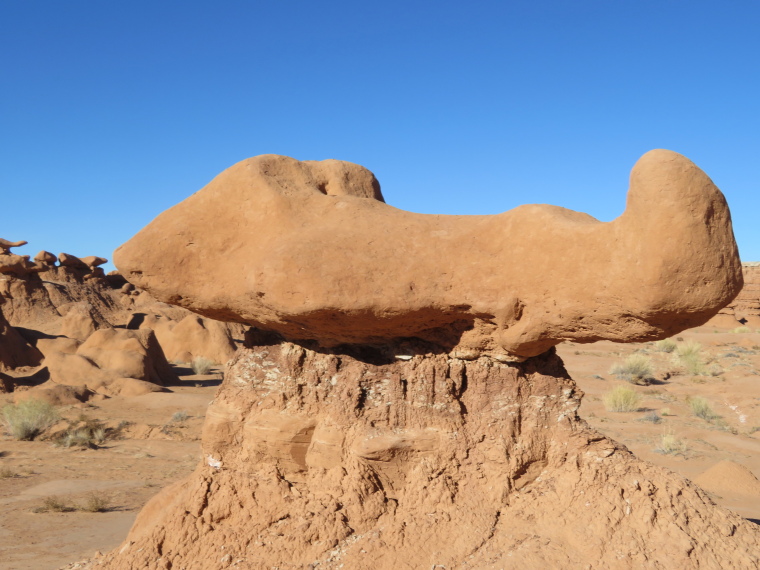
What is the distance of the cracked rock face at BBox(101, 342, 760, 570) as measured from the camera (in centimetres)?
369

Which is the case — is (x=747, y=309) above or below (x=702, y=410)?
above

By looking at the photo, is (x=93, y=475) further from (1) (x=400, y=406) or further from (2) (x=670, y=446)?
(2) (x=670, y=446)

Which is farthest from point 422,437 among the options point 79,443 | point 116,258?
point 79,443

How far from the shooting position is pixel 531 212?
3621 millimetres

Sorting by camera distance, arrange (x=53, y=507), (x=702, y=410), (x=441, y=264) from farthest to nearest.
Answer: (x=702, y=410) < (x=53, y=507) < (x=441, y=264)

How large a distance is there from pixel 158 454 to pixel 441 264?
8.44 m

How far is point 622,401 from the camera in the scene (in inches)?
552

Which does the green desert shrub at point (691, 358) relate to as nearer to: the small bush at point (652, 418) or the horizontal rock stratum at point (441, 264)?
the small bush at point (652, 418)

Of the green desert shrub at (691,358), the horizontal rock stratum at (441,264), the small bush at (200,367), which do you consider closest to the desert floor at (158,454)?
the small bush at (200,367)

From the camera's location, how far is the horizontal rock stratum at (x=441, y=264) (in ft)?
10.1

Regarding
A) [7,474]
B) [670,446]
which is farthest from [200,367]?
[670,446]

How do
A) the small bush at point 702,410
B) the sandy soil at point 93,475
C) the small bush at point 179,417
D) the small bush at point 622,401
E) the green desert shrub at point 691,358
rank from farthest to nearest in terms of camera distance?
the green desert shrub at point 691,358, the small bush at point 622,401, the small bush at point 702,410, the small bush at point 179,417, the sandy soil at point 93,475

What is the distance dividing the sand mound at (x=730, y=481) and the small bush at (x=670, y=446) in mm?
2034

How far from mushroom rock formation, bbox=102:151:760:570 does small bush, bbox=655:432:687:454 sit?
22.5 ft
